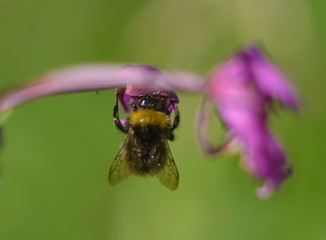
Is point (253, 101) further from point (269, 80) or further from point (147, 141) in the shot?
point (147, 141)

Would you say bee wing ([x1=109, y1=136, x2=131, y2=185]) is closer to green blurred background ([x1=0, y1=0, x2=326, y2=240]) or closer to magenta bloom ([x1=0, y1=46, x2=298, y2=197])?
magenta bloom ([x1=0, y1=46, x2=298, y2=197])

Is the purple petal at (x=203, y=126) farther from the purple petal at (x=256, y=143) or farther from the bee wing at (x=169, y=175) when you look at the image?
the bee wing at (x=169, y=175)

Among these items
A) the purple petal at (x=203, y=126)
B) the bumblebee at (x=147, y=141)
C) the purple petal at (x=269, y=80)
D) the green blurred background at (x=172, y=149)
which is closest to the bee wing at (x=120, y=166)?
the bumblebee at (x=147, y=141)

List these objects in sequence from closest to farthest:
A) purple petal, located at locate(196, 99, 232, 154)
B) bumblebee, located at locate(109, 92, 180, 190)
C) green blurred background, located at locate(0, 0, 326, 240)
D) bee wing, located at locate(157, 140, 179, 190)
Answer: purple petal, located at locate(196, 99, 232, 154) → bumblebee, located at locate(109, 92, 180, 190) → bee wing, located at locate(157, 140, 179, 190) → green blurred background, located at locate(0, 0, 326, 240)

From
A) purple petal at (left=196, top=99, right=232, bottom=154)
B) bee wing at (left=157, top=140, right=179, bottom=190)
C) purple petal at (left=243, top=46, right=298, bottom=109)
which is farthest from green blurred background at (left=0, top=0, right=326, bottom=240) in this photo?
purple petal at (left=243, top=46, right=298, bottom=109)

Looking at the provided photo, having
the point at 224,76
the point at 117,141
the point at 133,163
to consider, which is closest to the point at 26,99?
the point at 224,76

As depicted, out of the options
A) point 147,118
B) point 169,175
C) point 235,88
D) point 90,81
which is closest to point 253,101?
point 235,88
